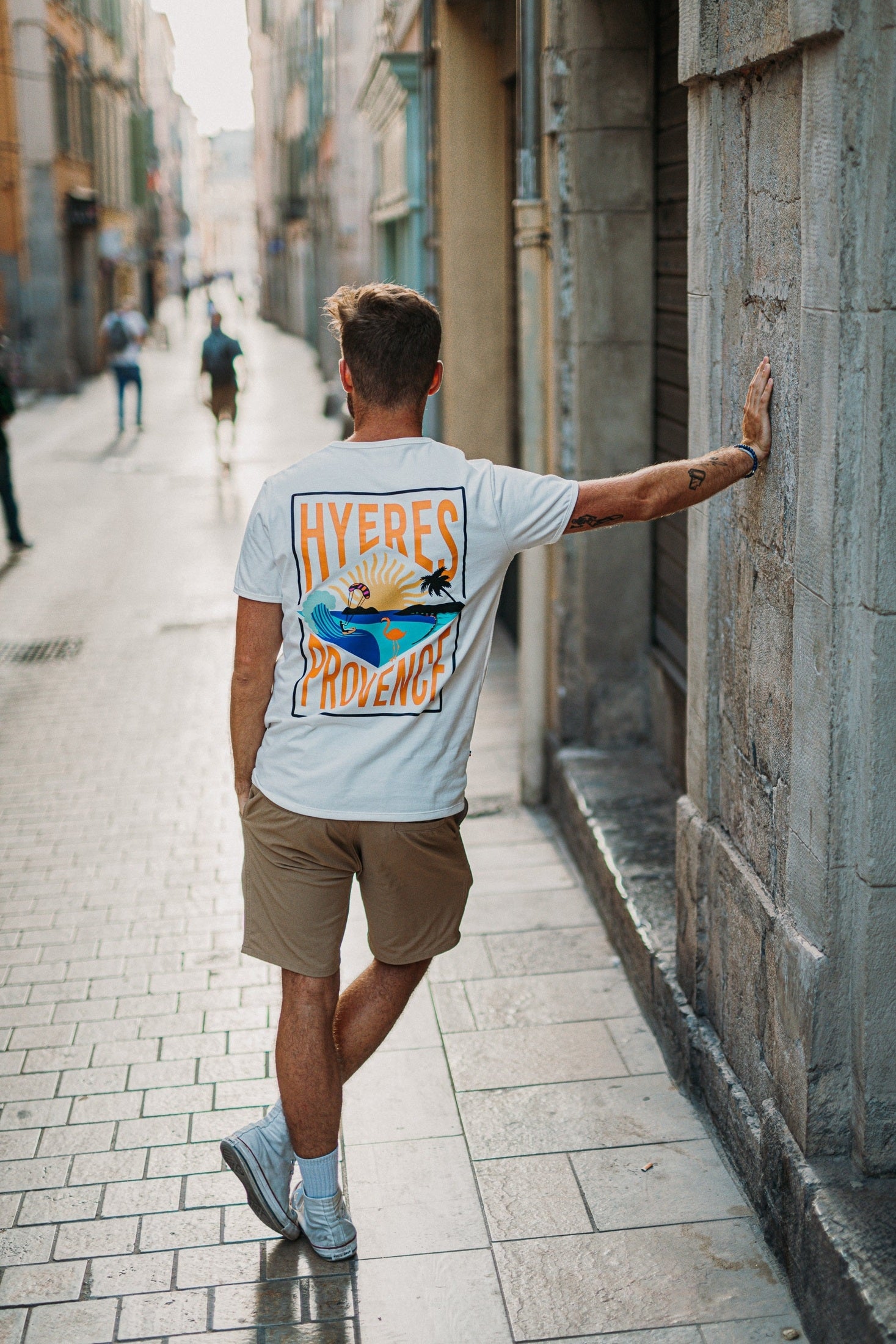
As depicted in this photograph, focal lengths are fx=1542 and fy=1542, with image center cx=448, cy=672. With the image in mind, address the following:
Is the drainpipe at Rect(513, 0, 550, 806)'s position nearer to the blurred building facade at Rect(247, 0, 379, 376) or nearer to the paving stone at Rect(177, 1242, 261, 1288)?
the paving stone at Rect(177, 1242, 261, 1288)

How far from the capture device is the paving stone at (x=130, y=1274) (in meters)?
3.33

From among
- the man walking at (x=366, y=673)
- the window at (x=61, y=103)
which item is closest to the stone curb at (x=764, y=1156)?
the man walking at (x=366, y=673)

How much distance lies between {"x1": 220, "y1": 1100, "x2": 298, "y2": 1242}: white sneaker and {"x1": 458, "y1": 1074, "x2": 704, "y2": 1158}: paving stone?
2.01ft

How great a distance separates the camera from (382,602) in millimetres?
3057

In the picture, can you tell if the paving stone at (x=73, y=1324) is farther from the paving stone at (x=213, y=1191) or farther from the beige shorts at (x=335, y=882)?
the beige shorts at (x=335, y=882)

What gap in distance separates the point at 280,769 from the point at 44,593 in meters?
8.13

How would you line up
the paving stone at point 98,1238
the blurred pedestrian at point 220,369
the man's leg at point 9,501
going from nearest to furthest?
1. the paving stone at point 98,1238
2. the man's leg at point 9,501
3. the blurred pedestrian at point 220,369

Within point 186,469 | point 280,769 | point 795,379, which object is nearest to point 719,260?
point 795,379

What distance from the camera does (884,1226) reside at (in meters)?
2.91

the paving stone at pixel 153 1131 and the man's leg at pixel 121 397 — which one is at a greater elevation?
the man's leg at pixel 121 397

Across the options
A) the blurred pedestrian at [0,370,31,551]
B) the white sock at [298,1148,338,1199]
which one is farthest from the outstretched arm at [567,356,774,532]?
the blurred pedestrian at [0,370,31,551]

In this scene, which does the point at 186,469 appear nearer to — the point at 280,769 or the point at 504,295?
the point at 504,295

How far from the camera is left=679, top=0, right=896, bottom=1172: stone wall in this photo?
9.05 ft

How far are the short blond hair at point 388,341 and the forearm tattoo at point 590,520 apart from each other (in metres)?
0.41
